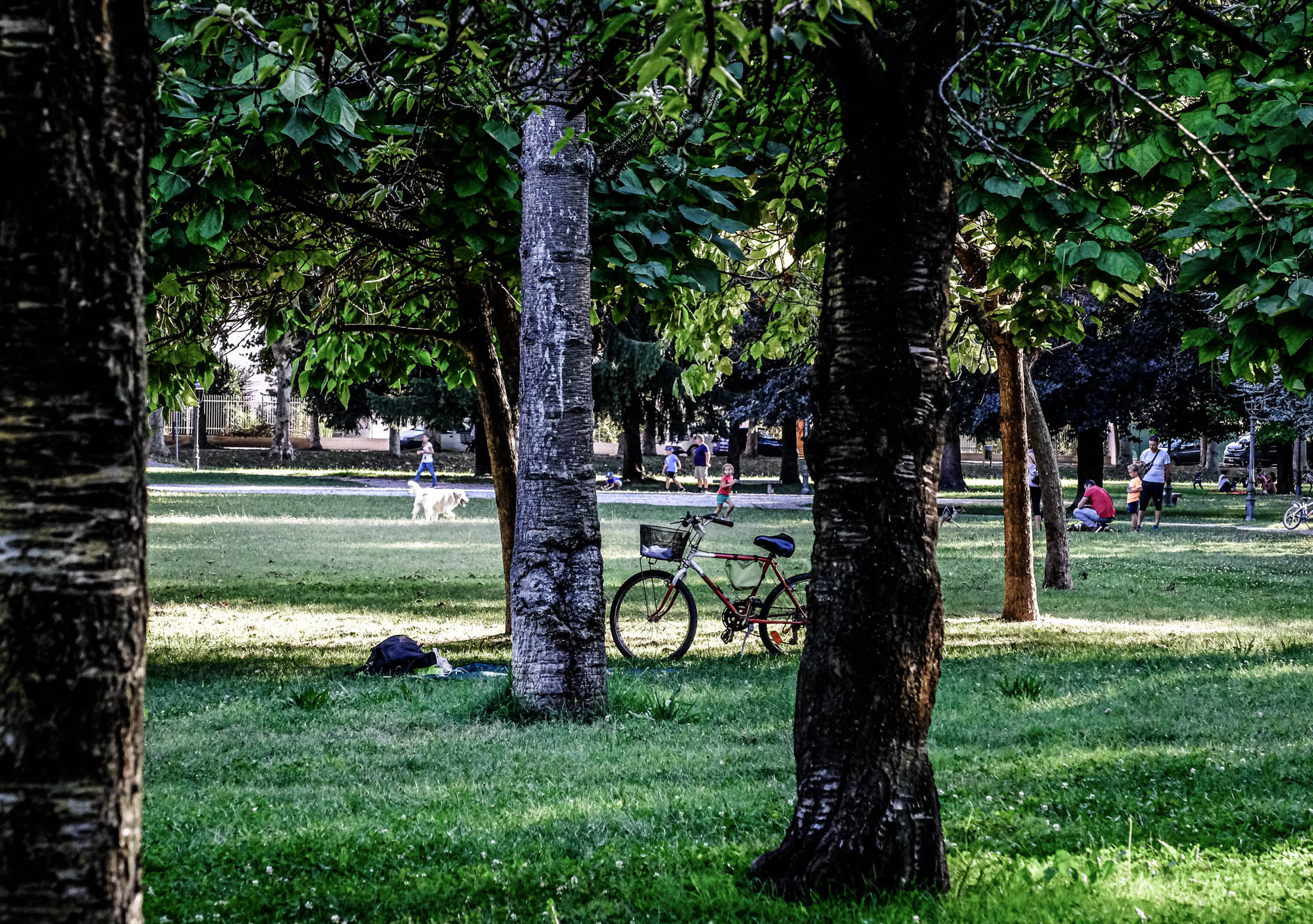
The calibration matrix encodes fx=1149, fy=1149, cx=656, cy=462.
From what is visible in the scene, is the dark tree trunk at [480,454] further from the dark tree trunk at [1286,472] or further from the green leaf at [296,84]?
the green leaf at [296,84]

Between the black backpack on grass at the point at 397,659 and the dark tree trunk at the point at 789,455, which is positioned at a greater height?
the dark tree trunk at the point at 789,455

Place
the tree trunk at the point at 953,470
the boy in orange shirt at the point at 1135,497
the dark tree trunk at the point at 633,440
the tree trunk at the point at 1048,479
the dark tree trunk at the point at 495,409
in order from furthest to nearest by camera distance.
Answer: the tree trunk at the point at 953,470 → the dark tree trunk at the point at 633,440 → the boy in orange shirt at the point at 1135,497 → the tree trunk at the point at 1048,479 → the dark tree trunk at the point at 495,409

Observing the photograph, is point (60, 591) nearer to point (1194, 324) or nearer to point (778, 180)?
point (778, 180)

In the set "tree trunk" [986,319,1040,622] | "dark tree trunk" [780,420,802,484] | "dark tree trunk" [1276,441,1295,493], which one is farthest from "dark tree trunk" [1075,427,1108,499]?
"tree trunk" [986,319,1040,622]

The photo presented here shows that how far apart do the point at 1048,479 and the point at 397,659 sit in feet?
28.5

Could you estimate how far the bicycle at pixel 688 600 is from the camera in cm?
1086

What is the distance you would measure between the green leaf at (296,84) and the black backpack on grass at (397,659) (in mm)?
5334

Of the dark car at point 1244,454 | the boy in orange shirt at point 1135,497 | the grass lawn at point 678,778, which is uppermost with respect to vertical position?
the dark car at point 1244,454

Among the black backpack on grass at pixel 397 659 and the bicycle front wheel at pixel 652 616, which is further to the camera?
the bicycle front wheel at pixel 652 616

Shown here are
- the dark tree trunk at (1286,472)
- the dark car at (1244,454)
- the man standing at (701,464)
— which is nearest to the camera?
the man standing at (701,464)

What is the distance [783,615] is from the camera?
37.4 ft

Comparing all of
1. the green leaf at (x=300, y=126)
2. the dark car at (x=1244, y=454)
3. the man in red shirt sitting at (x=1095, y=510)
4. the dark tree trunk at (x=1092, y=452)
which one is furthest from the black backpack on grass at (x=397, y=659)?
the dark car at (x=1244, y=454)

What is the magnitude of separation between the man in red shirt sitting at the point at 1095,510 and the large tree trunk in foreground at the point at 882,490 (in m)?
25.7

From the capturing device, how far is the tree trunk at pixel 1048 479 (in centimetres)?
1423
